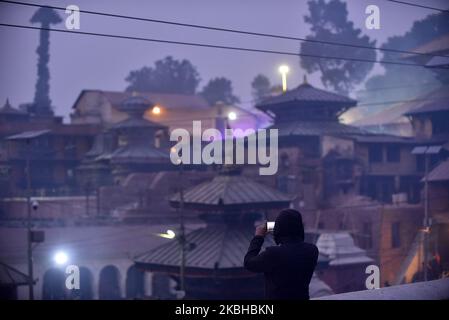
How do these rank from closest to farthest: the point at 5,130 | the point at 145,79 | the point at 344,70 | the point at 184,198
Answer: the point at 184,198
the point at 5,130
the point at 344,70
the point at 145,79

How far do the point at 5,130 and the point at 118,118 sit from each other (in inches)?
512

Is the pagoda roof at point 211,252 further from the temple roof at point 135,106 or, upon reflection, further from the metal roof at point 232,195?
the temple roof at point 135,106

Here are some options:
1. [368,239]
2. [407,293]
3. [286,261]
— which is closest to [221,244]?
[407,293]

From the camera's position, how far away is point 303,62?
71688 mm

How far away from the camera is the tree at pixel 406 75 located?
209 ft

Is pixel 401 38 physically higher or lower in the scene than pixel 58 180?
higher

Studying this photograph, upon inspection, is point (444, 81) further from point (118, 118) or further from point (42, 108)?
point (42, 108)

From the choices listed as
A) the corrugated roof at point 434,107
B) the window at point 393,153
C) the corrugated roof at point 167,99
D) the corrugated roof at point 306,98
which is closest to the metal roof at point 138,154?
the corrugated roof at point 306,98

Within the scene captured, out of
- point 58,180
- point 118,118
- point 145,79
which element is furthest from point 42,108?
point 145,79

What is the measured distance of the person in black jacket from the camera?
552 cm

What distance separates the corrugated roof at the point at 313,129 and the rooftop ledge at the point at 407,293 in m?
32.9

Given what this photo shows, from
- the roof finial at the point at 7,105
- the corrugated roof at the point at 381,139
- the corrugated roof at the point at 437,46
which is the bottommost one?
the corrugated roof at the point at 381,139

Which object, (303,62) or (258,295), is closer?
(258,295)

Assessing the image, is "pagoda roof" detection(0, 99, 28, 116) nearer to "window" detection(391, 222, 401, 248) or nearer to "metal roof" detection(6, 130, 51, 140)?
"metal roof" detection(6, 130, 51, 140)
